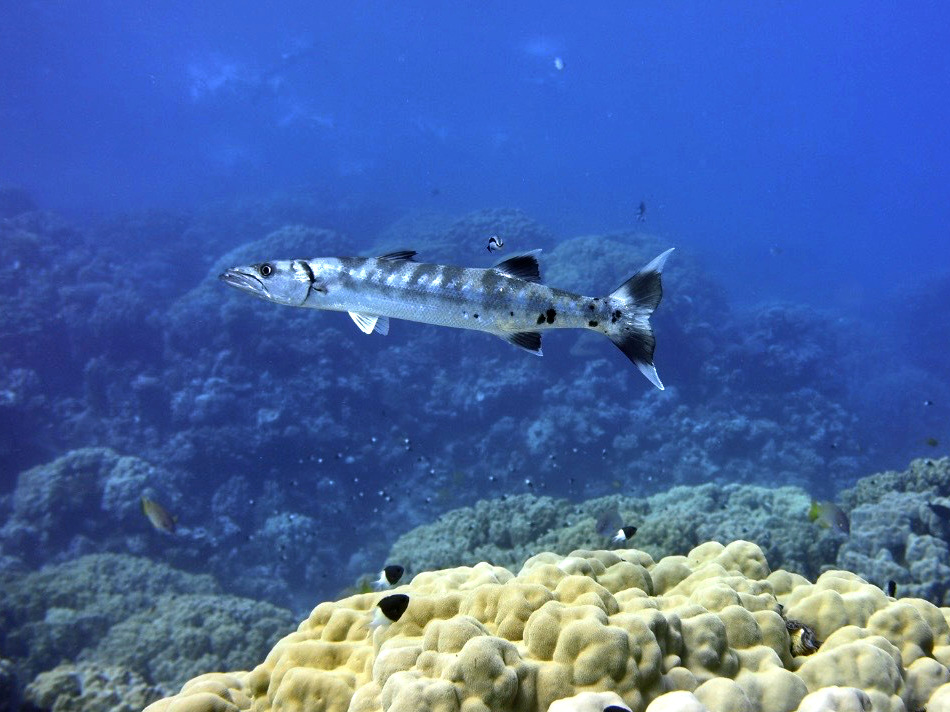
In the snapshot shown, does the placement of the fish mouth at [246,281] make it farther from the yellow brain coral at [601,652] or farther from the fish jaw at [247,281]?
the yellow brain coral at [601,652]

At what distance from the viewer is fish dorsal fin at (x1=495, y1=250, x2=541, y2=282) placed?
425cm

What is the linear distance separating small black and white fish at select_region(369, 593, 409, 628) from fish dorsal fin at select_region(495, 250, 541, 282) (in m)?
2.40

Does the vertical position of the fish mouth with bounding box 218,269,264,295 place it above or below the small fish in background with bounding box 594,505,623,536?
above

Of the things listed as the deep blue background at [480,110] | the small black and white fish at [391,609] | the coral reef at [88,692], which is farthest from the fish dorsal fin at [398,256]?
the deep blue background at [480,110]

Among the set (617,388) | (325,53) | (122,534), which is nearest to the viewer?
(122,534)

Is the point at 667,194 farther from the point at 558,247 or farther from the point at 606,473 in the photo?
the point at 606,473

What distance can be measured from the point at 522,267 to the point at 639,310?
3.06 feet

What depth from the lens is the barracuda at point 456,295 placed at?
4.01 metres

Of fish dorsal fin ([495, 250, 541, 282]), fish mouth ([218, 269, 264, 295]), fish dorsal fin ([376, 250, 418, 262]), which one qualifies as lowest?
fish mouth ([218, 269, 264, 295])

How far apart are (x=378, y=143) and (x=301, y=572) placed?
92229mm

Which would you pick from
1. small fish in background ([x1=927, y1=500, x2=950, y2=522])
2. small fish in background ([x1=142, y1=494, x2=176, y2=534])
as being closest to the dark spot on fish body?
small fish in background ([x1=142, y1=494, x2=176, y2=534])

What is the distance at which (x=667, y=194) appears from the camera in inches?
4429

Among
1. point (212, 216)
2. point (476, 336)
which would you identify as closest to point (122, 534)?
point (476, 336)

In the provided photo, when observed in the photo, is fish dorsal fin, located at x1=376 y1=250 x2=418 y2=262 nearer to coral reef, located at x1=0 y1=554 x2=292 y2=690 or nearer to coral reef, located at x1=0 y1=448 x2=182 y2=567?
coral reef, located at x1=0 y1=554 x2=292 y2=690
